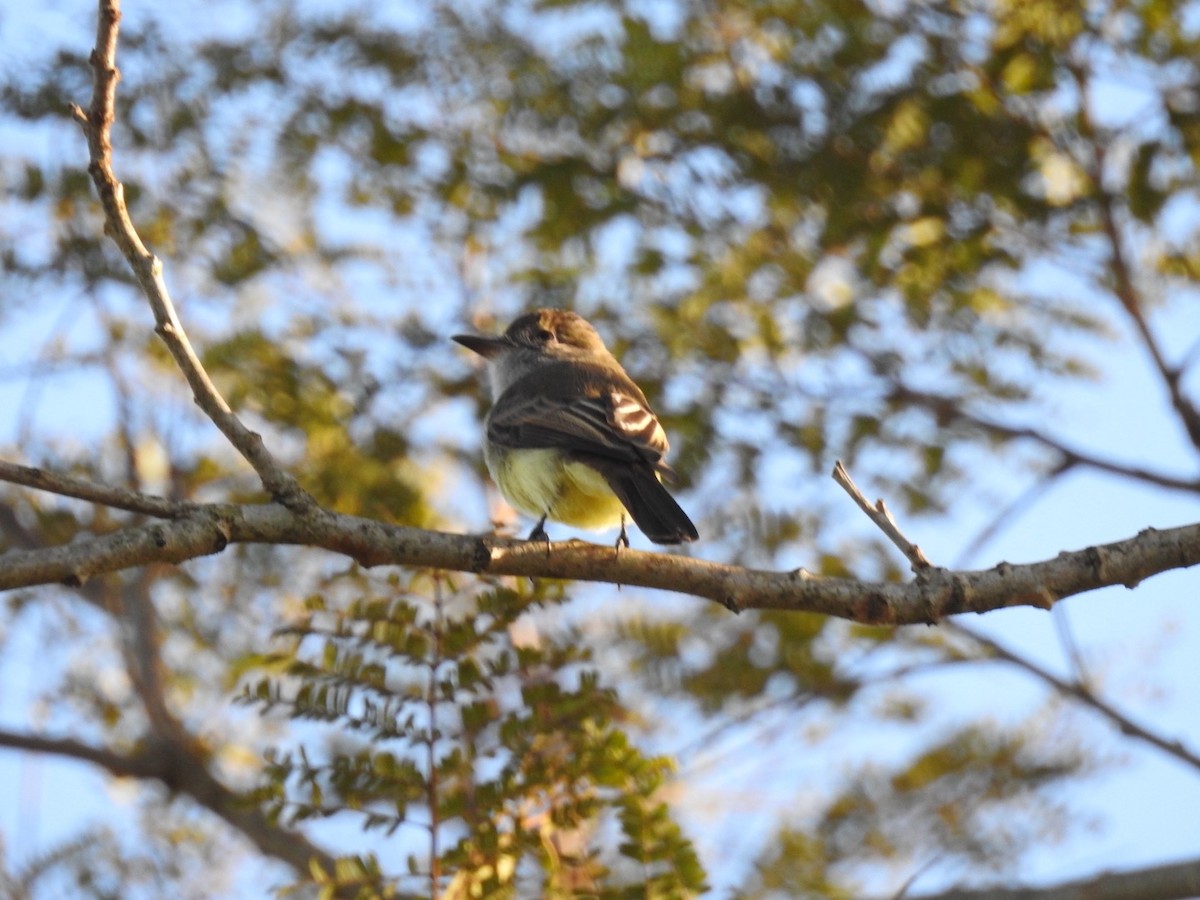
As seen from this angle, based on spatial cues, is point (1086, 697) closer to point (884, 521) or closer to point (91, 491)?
point (884, 521)

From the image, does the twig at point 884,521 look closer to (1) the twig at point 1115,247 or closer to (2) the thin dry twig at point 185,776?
(1) the twig at point 1115,247

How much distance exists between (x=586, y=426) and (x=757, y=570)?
135 centimetres

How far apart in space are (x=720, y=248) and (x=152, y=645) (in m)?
3.02

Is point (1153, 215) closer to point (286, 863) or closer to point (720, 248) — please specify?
point (720, 248)

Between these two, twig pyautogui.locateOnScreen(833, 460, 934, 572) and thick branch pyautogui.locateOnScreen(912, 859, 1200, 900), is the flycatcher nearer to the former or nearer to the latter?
twig pyautogui.locateOnScreen(833, 460, 934, 572)

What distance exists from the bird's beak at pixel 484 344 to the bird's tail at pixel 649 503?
1347mm

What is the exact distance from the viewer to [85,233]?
6.02 m

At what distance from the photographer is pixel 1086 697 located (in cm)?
510

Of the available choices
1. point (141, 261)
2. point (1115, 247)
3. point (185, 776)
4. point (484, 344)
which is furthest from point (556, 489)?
point (185, 776)

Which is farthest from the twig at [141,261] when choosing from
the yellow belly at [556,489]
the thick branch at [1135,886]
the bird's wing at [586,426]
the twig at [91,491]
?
the thick branch at [1135,886]

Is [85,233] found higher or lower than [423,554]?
higher

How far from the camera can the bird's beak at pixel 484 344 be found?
560 centimetres

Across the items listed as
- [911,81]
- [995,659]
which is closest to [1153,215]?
[911,81]

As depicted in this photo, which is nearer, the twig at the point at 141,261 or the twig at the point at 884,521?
the twig at the point at 141,261
